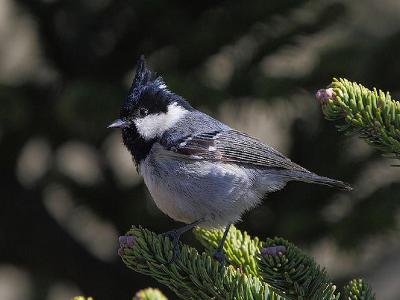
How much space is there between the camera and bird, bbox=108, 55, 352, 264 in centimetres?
351

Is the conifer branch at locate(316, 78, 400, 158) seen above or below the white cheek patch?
above

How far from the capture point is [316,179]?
3.47 meters

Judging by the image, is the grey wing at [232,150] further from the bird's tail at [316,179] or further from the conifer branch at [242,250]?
the conifer branch at [242,250]

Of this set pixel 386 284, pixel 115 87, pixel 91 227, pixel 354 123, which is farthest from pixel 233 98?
pixel 386 284

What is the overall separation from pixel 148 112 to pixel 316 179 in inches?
35.7

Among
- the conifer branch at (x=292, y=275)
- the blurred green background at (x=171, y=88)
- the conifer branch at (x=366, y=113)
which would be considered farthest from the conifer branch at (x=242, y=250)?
the blurred green background at (x=171, y=88)

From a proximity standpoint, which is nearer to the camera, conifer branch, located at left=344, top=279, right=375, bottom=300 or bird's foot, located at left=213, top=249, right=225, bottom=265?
conifer branch, located at left=344, top=279, right=375, bottom=300

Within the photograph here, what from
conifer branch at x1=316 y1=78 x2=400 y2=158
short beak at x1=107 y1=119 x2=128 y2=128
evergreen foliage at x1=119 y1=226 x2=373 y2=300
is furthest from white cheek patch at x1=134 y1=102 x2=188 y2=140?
conifer branch at x1=316 y1=78 x2=400 y2=158

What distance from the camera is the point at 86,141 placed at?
163 inches

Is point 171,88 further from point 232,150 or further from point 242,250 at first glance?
point 242,250

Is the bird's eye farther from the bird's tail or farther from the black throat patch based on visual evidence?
the bird's tail

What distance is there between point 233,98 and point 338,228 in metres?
0.84

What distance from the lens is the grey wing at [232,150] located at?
12.2 feet

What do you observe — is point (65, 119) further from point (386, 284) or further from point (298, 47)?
point (386, 284)
